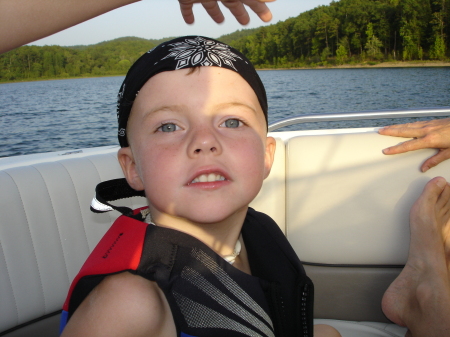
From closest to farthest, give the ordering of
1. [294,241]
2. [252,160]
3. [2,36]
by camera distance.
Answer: [2,36]
[252,160]
[294,241]

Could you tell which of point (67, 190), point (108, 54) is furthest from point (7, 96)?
point (67, 190)

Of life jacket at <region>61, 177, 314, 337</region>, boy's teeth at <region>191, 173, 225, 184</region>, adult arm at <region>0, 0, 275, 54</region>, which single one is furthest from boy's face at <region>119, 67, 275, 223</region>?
adult arm at <region>0, 0, 275, 54</region>

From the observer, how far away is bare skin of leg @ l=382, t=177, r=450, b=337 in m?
1.71

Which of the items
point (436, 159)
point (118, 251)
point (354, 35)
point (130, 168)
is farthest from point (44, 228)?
point (354, 35)

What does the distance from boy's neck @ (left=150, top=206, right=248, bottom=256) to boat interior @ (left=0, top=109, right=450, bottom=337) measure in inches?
28.2

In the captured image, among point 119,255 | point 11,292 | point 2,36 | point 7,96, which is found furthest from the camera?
point 7,96

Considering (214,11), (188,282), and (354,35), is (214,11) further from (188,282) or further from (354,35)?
(354,35)

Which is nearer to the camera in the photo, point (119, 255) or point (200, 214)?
point (119, 255)

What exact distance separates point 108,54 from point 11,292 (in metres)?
36.3

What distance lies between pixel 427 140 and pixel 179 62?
4.31 feet

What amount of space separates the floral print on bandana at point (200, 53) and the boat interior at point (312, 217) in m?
0.88

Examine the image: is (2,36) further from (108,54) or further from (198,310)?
(108,54)

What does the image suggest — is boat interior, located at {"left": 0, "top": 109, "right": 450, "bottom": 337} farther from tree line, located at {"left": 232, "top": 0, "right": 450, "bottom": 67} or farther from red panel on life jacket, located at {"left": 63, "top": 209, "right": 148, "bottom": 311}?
tree line, located at {"left": 232, "top": 0, "right": 450, "bottom": 67}

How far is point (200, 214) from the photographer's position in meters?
1.14
